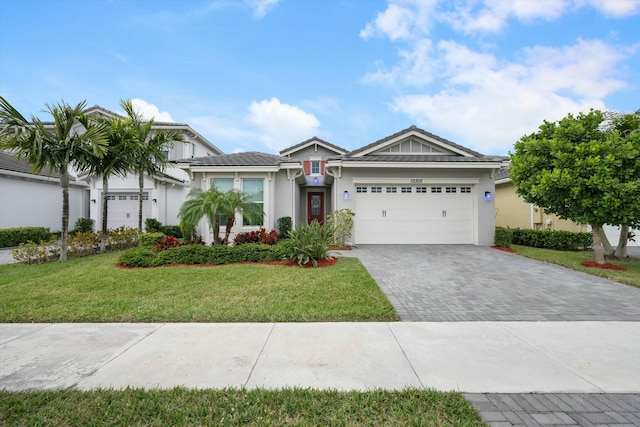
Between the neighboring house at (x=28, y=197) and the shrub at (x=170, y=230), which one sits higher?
the neighboring house at (x=28, y=197)

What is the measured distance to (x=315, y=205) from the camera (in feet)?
52.3

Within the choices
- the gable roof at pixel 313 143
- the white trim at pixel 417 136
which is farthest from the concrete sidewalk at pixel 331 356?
the gable roof at pixel 313 143

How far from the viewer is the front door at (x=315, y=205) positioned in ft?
52.2

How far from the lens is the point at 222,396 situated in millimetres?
2469

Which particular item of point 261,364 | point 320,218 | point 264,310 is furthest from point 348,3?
point 261,364

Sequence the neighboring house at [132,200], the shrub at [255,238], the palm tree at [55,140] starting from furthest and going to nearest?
the neighboring house at [132,200], the shrub at [255,238], the palm tree at [55,140]

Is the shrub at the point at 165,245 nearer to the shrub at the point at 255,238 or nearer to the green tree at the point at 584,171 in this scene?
the shrub at the point at 255,238

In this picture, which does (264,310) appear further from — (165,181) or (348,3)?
(165,181)

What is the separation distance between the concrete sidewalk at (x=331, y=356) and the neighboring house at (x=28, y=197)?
13.1 m

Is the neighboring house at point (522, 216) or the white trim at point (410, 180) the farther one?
the neighboring house at point (522, 216)

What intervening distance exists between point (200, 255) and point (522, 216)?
621 inches

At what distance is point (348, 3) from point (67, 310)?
12.6 metres

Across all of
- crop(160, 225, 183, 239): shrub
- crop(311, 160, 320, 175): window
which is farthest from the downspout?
crop(160, 225, 183, 239): shrub

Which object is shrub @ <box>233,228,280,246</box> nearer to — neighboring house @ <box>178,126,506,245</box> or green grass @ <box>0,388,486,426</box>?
neighboring house @ <box>178,126,506,245</box>
